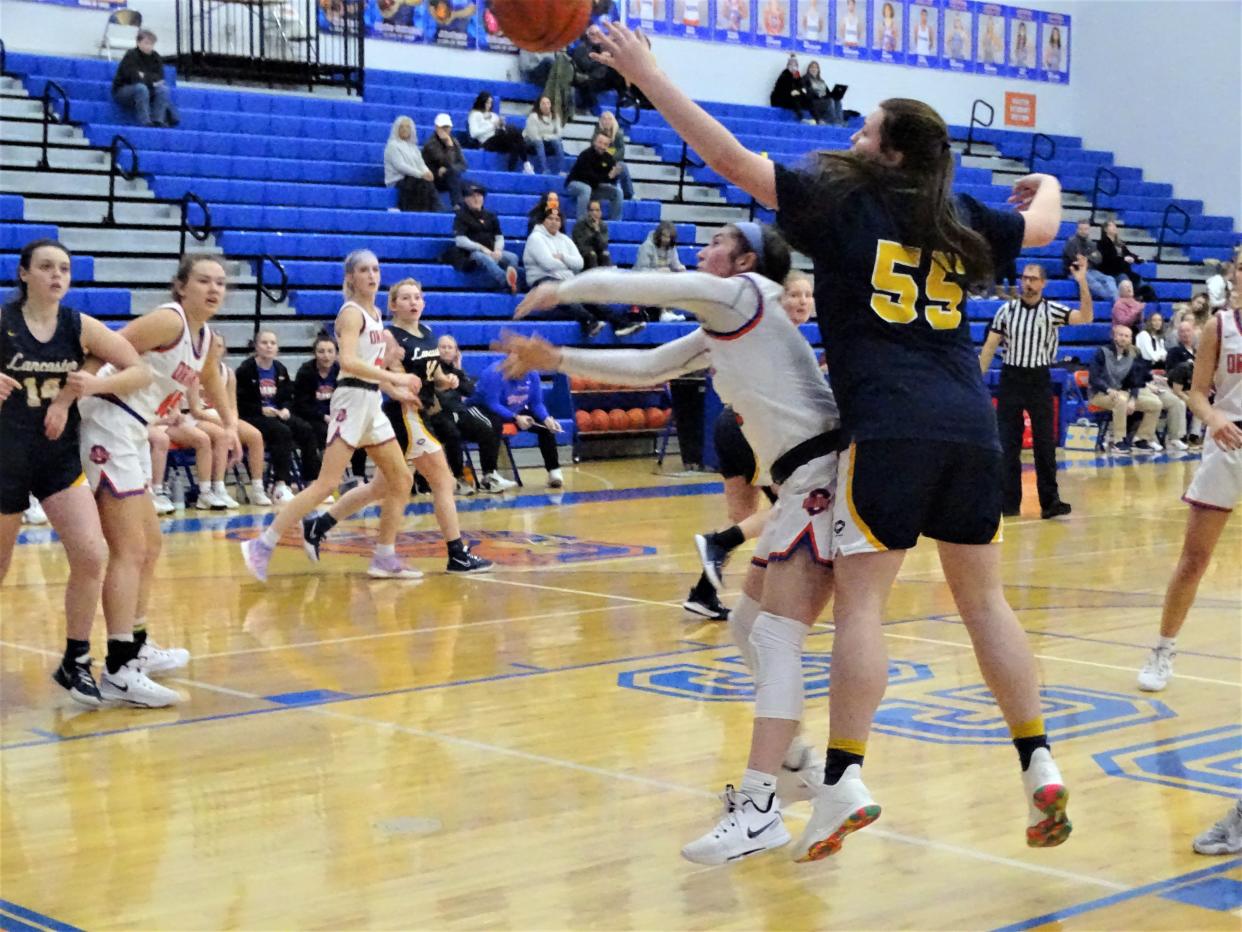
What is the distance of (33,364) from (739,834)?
3398mm

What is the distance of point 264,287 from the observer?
16000mm

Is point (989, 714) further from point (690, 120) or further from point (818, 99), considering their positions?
point (818, 99)

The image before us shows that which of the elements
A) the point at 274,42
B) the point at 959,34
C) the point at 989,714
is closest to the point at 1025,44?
the point at 959,34

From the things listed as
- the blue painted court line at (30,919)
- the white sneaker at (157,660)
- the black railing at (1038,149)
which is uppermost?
the black railing at (1038,149)

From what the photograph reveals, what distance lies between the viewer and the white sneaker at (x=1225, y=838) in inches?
177

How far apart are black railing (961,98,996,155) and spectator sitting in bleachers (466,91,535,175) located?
953 centimetres

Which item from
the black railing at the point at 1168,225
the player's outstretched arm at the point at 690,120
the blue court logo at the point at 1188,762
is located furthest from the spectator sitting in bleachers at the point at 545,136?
the player's outstretched arm at the point at 690,120

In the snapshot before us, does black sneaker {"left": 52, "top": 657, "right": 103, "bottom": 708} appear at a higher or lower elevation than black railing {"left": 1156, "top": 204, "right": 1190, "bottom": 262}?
lower

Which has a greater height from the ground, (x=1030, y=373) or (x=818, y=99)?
(x=818, y=99)

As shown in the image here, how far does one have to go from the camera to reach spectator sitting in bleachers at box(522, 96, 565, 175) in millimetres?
19812

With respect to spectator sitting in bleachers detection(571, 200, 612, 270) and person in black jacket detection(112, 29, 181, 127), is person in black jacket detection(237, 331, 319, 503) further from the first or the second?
spectator sitting in bleachers detection(571, 200, 612, 270)

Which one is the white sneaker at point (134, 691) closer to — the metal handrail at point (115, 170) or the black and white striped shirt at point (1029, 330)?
the black and white striped shirt at point (1029, 330)

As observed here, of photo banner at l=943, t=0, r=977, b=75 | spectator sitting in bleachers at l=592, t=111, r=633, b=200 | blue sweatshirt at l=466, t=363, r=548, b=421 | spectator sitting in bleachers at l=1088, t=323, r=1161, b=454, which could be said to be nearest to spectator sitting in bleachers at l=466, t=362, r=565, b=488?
blue sweatshirt at l=466, t=363, r=548, b=421

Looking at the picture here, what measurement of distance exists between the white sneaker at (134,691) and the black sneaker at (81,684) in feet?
0.13
